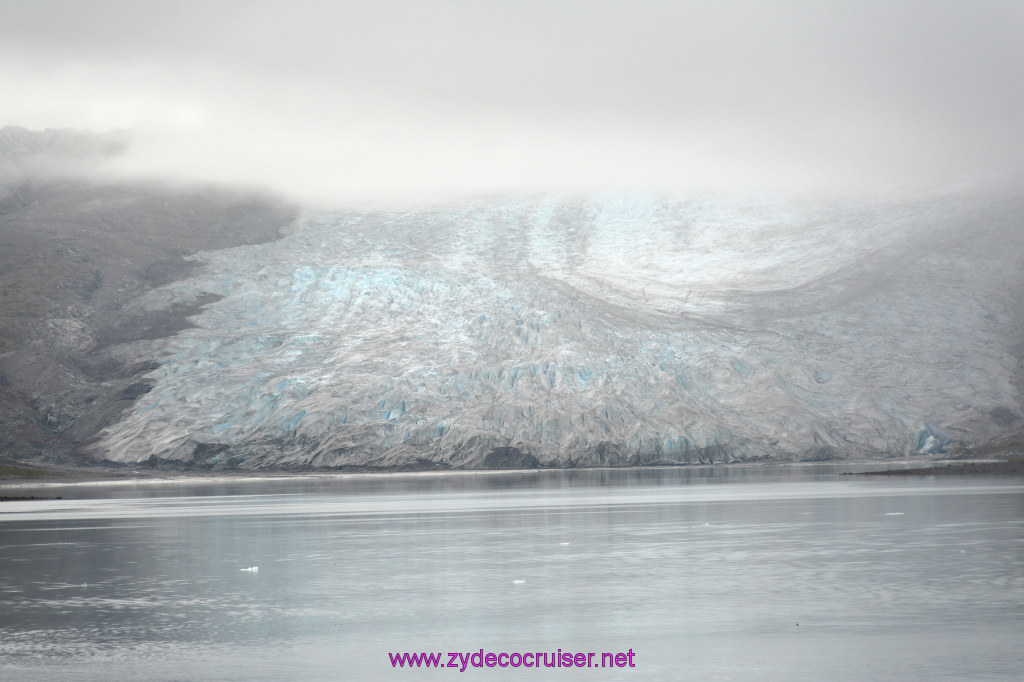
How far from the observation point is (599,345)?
2459 inches

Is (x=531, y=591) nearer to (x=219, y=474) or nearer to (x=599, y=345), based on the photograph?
(x=219, y=474)

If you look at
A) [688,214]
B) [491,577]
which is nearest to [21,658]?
[491,577]

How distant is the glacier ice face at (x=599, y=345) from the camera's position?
193 ft

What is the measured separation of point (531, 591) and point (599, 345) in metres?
48.6

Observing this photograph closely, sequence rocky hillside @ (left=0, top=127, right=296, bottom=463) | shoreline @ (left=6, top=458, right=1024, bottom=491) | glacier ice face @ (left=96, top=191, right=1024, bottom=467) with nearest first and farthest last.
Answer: shoreline @ (left=6, top=458, right=1024, bottom=491)
glacier ice face @ (left=96, top=191, right=1024, bottom=467)
rocky hillside @ (left=0, top=127, right=296, bottom=463)

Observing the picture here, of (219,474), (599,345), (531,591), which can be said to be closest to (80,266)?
(219,474)

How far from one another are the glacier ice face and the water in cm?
2991

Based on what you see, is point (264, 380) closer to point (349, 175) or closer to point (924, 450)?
point (924, 450)

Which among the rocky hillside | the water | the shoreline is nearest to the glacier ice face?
the shoreline

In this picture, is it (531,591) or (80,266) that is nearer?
(531,591)

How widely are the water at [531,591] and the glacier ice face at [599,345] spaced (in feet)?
98.1

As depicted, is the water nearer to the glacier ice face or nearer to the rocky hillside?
the glacier ice face

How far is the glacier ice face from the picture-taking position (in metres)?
59.0

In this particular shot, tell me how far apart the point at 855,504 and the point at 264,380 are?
38538mm
